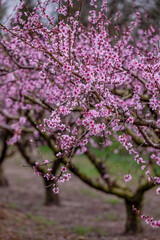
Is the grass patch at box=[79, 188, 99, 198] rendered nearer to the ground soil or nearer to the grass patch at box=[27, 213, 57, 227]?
the ground soil

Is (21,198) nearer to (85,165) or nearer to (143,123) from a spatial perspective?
(85,165)

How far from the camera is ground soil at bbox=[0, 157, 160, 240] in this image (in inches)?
327

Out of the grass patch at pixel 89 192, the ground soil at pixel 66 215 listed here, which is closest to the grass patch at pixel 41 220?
the ground soil at pixel 66 215

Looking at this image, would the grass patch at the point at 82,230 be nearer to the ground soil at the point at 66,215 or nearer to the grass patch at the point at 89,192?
the ground soil at the point at 66,215

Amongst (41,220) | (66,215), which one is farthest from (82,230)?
(66,215)

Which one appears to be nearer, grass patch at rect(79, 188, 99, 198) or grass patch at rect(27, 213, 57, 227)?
grass patch at rect(27, 213, 57, 227)

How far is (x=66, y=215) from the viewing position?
1116 cm

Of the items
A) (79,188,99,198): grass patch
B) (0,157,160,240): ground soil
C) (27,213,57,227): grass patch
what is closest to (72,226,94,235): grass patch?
(0,157,160,240): ground soil

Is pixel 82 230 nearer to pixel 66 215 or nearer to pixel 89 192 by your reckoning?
pixel 66 215

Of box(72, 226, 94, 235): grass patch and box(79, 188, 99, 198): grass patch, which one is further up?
box(72, 226, 94, 235): grass patch

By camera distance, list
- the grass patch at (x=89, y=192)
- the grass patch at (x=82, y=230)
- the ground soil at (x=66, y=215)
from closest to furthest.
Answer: the ground soil at (x=66, y=215)
the grass patch at (x=82, y=230)
the grass patch at (x=89, y=192)

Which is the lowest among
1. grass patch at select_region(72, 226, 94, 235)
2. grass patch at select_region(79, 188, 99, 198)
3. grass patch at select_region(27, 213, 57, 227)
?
grass patch at select_region(79, 188, 99, 198)

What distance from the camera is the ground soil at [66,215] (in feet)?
27.3

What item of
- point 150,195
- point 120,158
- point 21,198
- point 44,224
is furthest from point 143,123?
point 120,158
